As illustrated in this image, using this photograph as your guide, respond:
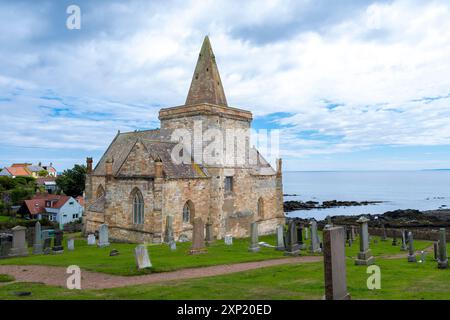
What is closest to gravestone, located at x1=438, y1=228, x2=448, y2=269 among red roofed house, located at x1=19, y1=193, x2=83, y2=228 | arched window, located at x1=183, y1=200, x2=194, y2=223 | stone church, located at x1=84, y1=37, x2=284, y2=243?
stone church, located at x1=84, y1=37, x2=284, y2=243

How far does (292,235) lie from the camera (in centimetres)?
2023

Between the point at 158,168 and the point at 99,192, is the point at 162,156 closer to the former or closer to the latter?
the point at 158,168

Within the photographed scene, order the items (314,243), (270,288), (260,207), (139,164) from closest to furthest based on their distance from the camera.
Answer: (270,288), (314,243), (139,164), (260,207)

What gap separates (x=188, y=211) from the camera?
27078 millimetres

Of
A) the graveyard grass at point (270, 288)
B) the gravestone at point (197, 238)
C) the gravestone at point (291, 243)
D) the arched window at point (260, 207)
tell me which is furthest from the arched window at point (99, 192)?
the graveyard grass at point (270, 288)

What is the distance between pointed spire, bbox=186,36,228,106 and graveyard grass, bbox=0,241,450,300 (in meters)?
19.1

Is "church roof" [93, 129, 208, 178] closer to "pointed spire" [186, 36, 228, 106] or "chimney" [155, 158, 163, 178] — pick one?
"chimney" [155, 158, 163, 178]

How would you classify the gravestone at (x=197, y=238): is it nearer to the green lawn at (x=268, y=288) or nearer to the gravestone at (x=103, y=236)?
the green lawn at (x=268, y=288)

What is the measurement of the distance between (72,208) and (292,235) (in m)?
41.9

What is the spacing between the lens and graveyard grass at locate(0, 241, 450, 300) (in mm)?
9656

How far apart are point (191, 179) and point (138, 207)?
433cm

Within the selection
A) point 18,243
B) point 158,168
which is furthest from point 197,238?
point 18,243
